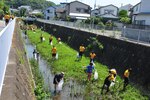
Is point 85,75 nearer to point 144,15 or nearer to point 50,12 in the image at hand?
point 144,15

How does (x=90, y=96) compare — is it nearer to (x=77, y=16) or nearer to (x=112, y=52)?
(x=112, y=52)

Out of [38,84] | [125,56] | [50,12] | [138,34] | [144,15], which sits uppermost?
[50,12]

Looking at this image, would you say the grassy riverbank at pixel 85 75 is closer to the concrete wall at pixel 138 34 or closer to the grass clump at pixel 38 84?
the grass clump at pixel 38 84

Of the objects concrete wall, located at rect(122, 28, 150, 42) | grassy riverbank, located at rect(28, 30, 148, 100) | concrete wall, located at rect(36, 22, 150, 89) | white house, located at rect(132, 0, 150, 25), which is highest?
white house, located at rect(132, 0, 150, 25)

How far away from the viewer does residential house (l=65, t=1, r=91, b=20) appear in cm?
8034

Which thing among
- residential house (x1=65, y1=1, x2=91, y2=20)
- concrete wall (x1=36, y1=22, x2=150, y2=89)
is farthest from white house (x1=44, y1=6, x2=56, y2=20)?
concrete wall (x1=36, y1=22, x2=150, y2=89)

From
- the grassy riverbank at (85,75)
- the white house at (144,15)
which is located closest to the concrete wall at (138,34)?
the grassy riverbank at (85,75)

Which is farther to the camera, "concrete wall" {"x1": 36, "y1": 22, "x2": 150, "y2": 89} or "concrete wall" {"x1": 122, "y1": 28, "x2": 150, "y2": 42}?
"concrete wall" {"x1": 122, "y1": 28, "x2": 150, "y2": 42}

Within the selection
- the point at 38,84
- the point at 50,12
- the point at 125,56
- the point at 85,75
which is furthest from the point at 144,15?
the point at 50,12

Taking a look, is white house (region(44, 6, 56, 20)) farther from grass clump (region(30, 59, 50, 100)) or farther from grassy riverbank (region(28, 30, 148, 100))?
grass clump (region(30, 59, 50, 100))

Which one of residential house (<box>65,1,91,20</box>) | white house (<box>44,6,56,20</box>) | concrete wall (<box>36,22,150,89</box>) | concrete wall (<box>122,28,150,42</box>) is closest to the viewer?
concrete wall (<box>36,22,150,89</box>)

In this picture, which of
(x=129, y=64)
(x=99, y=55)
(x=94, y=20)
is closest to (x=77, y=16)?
(x=94, y=20)

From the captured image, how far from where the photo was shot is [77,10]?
81375 mm

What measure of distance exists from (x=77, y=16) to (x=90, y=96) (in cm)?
6518
